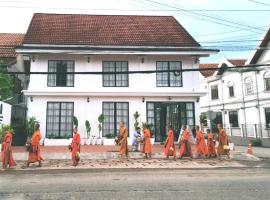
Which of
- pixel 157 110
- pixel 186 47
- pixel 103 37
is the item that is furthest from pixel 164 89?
pixel 103 37

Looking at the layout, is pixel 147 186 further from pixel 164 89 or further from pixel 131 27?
pixel 131 27

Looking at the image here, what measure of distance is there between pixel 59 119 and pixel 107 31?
25.0 ft

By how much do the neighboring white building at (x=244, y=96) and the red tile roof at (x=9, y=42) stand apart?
16.7 metres

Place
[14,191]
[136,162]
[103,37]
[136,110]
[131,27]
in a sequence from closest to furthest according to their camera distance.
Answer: [14,191]
[136,162]
[136,110]
[103,37]
[131,27]

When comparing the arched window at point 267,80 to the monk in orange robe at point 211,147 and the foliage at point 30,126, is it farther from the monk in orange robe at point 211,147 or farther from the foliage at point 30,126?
the foliage at point 30,126

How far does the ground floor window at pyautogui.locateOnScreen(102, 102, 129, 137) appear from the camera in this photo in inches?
822

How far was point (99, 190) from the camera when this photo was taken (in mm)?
7918

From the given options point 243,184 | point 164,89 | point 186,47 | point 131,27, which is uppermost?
point 131,27

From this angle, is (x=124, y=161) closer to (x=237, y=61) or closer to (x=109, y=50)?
(x=109, y=50)

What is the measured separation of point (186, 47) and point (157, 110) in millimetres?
4665

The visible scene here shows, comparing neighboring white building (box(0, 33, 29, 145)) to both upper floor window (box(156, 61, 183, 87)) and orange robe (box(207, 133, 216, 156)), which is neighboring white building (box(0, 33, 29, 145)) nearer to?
upper floor window (box(156, 61, 183, 87))

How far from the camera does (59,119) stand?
808 inches

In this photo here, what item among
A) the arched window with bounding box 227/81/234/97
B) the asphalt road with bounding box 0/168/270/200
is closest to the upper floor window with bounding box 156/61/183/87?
the asphalt road with bounding box 0/168/270/200

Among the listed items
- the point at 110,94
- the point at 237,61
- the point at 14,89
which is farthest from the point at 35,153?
the point at 237,61
